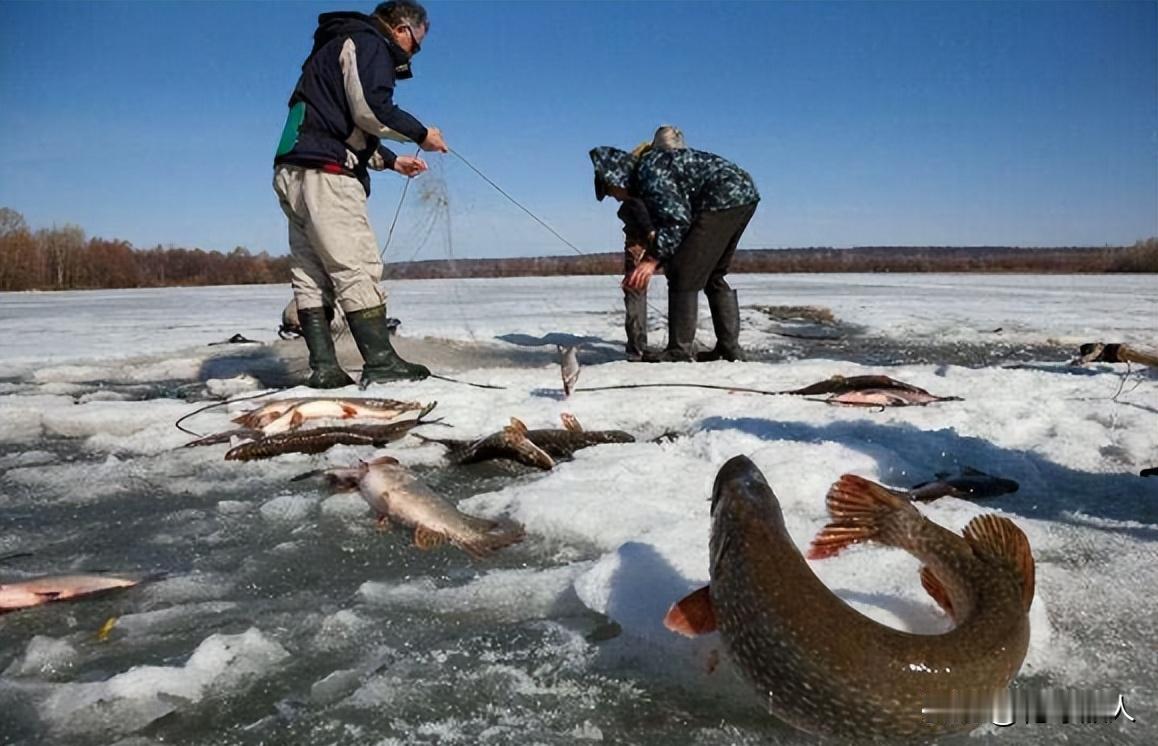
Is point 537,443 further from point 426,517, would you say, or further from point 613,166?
point 613,166

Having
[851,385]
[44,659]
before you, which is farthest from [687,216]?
[44,659]

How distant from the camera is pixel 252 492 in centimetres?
362

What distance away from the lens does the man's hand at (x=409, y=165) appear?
20.7 ft

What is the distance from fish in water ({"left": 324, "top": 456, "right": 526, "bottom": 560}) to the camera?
2.86 metres

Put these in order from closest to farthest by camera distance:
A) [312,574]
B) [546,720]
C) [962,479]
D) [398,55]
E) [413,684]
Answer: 1. [546,720]
2. [413,684]
3. [312,574]
4. [962,479]
5. [398,55]

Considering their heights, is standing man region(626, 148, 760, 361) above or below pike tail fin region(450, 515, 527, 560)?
above

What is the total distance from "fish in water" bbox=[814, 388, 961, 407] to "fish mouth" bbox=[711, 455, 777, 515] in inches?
114

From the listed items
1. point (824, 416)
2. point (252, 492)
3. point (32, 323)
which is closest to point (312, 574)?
point (252, 492)

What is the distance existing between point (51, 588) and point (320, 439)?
6.28 feet

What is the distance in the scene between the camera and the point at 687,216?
6996 mm

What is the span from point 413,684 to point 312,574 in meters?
0.86

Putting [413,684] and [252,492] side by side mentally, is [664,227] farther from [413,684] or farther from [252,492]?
[413,684]

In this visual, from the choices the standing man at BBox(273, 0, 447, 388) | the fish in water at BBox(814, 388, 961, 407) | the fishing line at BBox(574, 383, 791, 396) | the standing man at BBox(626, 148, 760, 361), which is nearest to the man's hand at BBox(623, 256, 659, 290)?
the standing man at BBox(626, 148, 760, 361)

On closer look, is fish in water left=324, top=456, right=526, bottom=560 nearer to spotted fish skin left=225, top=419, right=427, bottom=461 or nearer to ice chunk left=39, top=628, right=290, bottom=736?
ice chunk left=39, top=628, right=290, bottom=736
